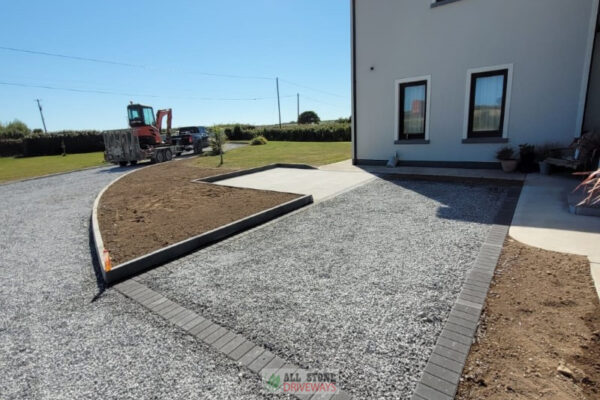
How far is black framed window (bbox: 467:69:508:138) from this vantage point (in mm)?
8422

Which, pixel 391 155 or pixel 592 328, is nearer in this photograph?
pixel 592 328

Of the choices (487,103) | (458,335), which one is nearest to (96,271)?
(458,335)

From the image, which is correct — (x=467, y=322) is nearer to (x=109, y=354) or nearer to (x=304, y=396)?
(x=304, y=396)

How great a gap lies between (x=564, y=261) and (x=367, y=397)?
2.89 meters

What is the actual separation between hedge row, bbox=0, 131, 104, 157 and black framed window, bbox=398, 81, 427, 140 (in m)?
30.1

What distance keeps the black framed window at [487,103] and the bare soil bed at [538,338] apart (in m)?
6.55

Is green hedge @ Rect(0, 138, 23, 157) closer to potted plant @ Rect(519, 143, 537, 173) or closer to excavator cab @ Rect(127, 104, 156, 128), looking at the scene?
excavator cab @ Rect(127, 104, 156, 128)

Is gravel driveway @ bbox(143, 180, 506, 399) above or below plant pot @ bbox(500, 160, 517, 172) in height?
below

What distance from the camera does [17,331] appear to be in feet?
9.20

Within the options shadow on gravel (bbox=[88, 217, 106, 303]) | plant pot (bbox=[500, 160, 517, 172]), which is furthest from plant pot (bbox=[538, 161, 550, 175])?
shadow on gravel (bbox=[88, 217, 106, 303])

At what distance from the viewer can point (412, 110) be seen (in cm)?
985

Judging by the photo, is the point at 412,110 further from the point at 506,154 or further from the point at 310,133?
the point at 310,133

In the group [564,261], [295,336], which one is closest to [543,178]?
[564,261]

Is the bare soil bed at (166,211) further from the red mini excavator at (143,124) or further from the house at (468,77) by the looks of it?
the red mini excavator at (143,124)
